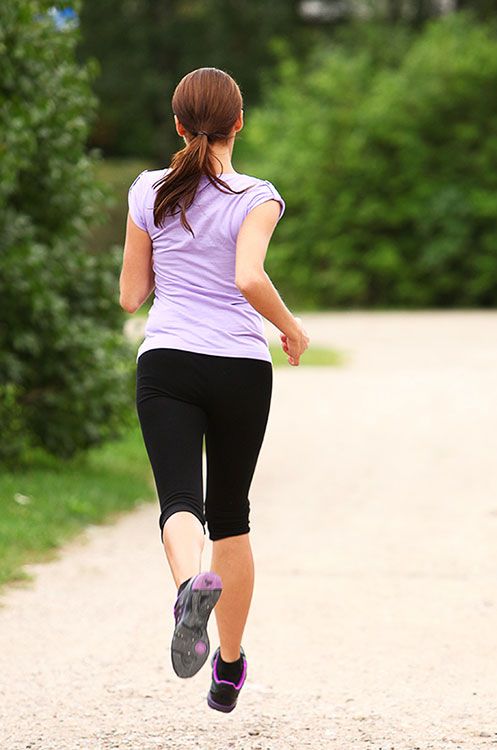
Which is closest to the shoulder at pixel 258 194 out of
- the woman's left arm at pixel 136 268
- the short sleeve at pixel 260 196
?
the short sleeve at pixel 260 196

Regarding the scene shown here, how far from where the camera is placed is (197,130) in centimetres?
357

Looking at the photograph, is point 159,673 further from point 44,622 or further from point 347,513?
point 347,513

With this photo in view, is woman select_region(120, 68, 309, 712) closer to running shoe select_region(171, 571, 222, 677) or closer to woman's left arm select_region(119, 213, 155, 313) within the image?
woman's left arm select_region(119, 213, 155, 313)

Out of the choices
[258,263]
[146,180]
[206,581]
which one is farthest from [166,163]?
[206,581]

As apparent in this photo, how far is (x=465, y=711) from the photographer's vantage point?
418 cm

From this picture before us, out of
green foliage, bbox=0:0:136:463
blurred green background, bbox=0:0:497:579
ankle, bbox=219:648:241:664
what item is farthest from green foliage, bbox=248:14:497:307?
ankle, bbox=219:648:241:664

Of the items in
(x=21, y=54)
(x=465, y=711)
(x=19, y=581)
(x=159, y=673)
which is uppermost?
(x=21, y=54)

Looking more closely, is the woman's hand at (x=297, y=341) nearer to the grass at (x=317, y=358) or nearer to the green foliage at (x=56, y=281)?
the green foliage at (x=56, y=281)

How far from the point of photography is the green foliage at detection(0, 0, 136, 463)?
791cm

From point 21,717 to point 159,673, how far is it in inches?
29.1

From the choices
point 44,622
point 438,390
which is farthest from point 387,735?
point 438,390

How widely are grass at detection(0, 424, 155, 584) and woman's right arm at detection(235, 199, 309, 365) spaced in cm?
314

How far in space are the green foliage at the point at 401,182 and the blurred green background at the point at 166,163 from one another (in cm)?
5

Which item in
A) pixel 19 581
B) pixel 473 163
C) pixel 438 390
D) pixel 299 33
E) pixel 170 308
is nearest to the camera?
pixel 170 308
